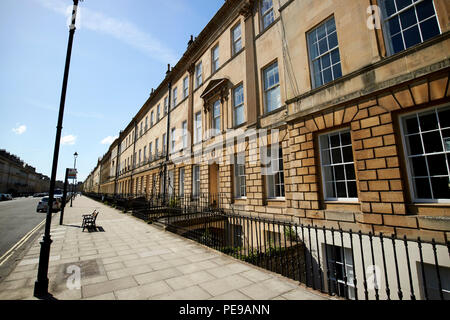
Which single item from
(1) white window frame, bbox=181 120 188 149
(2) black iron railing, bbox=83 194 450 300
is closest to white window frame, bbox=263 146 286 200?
(2) black iron railing, bbox=83 194 450 300

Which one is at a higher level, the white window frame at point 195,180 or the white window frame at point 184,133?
the white window frame at point 184,133

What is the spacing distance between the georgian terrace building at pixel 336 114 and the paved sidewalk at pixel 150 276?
3.17 m

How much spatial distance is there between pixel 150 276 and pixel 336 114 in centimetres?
721

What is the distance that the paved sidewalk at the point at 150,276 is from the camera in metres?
3.83

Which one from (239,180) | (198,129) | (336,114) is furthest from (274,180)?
(198,129)

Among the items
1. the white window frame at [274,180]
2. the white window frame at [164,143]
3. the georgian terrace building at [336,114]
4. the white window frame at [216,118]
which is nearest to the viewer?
the georgian terrace building at [336,114]

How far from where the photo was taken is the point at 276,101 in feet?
32.9

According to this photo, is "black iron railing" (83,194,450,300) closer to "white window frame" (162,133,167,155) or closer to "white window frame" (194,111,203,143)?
"white window frame" (194,111,203,143)

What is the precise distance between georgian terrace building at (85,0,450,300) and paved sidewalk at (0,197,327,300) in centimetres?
317

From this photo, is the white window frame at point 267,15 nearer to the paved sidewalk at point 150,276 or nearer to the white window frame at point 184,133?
the white window frame at point 184,133

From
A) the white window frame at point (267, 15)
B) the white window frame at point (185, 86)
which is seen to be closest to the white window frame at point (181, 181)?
the white window frame at point (185, 86)

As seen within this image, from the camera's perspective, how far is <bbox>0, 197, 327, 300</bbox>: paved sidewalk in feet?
12.6

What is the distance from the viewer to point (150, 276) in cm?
471
